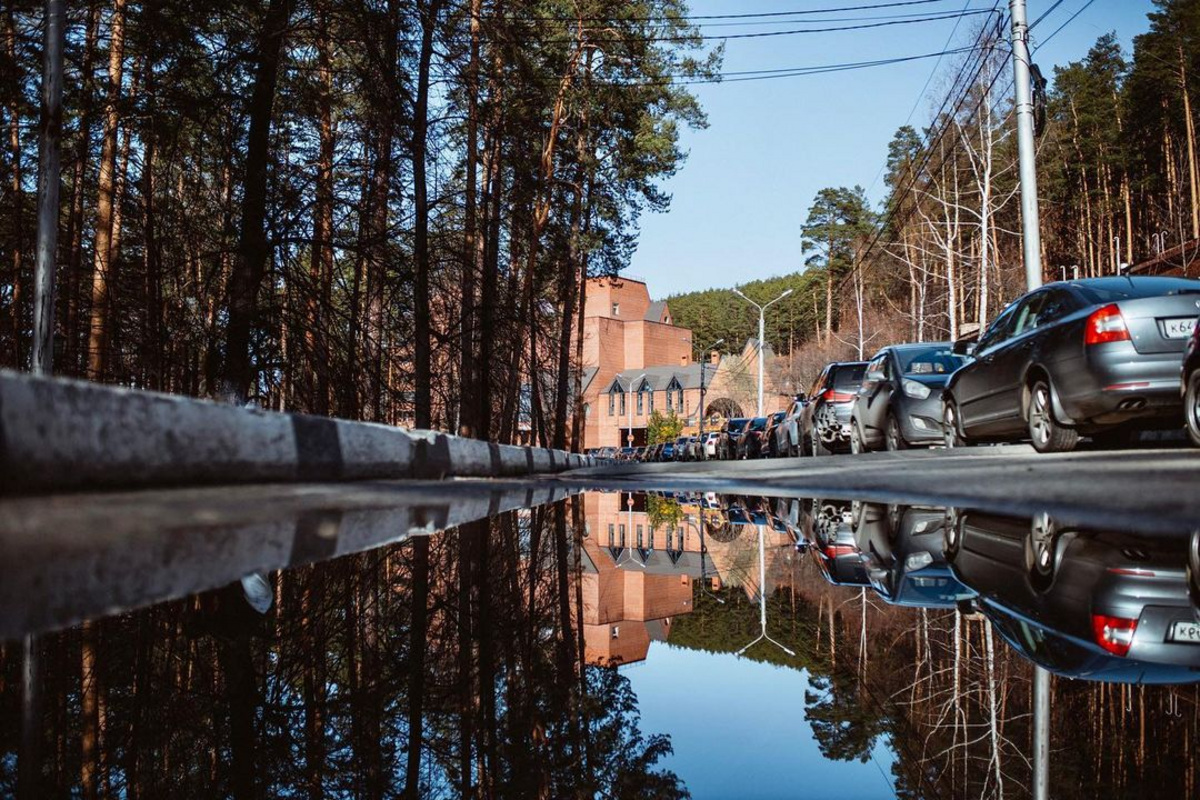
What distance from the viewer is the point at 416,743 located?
1741mm

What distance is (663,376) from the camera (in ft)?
322

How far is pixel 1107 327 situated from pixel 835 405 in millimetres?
8649

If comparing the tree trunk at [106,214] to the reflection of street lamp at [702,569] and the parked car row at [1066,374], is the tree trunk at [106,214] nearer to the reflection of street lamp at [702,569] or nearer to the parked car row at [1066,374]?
the reflection of street lamp at [702,569]

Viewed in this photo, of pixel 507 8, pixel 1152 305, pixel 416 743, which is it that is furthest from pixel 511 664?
pixel 507 8

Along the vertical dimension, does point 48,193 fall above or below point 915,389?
above

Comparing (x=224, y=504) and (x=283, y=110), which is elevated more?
(x=283, y=110)

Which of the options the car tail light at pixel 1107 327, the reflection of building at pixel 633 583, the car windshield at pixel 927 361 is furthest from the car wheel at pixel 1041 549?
the car windshield at pixel 927 361

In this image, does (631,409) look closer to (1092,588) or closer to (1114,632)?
(1092,588)

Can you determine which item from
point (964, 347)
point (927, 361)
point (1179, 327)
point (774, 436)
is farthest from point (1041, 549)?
point (774, 436)

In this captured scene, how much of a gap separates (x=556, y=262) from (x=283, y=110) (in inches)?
781

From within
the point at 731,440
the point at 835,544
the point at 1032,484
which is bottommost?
the point at 835,544

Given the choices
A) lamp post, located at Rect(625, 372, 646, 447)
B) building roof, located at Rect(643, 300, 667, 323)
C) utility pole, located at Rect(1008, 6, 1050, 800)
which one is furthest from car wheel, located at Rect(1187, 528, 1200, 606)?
building roof, located at Rect(643, 300, 667, 323)

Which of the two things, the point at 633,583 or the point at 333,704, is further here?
the point at 633,583

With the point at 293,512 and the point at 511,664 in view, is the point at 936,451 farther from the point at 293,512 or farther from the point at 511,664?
the point at 511,664
